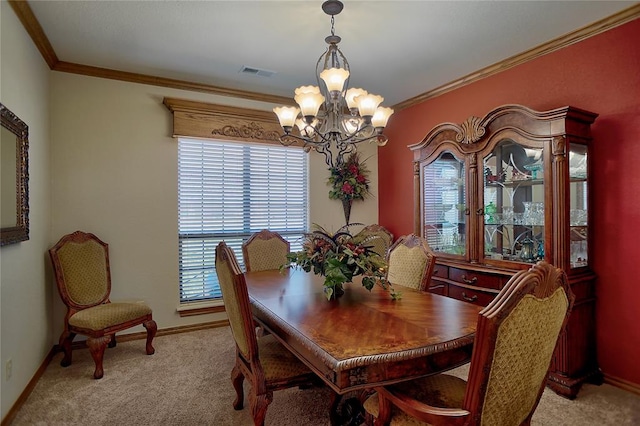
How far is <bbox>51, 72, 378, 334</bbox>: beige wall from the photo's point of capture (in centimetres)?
343

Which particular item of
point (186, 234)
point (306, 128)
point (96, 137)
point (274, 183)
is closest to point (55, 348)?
point (186, 234)

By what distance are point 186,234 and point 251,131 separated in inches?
53.1

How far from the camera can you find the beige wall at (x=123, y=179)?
135 inches

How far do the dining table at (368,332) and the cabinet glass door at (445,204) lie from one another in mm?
1318

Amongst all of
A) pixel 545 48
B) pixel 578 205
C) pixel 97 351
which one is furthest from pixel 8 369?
pixel 545 48

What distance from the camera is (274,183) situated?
4.43m

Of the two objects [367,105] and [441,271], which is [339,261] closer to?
[367,105]

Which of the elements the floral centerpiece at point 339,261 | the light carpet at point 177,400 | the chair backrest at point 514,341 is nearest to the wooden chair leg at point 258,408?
the light carpet at point 177,400

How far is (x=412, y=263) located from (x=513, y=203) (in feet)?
3.50

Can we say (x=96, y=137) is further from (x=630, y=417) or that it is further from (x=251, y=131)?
(x=630, y=417)

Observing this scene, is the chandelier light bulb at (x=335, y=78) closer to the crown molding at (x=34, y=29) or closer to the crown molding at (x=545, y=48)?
the crown molding at (x=545, y=48)

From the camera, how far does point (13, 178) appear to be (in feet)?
7.80

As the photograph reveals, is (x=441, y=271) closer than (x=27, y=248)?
No

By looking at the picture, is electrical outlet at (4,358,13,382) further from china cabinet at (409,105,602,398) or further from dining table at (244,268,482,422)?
china cabinet at (409,105,602,398)
